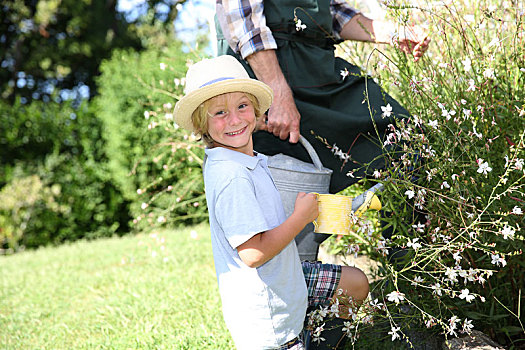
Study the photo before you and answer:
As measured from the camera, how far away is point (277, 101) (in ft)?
7.04

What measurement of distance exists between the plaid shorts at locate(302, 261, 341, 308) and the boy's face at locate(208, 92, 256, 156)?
55cm

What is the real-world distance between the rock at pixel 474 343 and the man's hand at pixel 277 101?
3.31 ft

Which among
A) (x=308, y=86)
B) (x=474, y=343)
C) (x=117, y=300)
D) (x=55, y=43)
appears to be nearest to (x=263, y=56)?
(x=308, y=86)

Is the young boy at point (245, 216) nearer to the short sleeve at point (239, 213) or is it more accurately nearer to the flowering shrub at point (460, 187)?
the short sleeve at point (239, 213)

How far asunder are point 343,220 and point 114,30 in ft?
46.7

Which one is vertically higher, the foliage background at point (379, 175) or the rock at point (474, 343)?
the foliage background at point (379, 175)

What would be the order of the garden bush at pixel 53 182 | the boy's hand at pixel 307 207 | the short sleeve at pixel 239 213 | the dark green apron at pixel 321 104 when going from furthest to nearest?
1. the garden bush at pixel 53 182
2. the dark green apron at pixel 321 104
3. the boy's hand at pixel 307 207
4. the short sleeve at pixel 239 213

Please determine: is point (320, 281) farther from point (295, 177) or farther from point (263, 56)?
point (263, 56)

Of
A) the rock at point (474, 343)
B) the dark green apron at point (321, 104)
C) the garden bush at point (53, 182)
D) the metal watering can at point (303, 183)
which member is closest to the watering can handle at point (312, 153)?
the metal watering can at point (303, 183)

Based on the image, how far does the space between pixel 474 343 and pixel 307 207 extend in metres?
0.91

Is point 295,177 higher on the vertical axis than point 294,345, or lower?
higher

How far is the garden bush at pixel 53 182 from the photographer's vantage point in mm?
7418

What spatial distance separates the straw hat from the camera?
1811 millimetres

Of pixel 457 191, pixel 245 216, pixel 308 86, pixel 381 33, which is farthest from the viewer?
pixel 381 33
